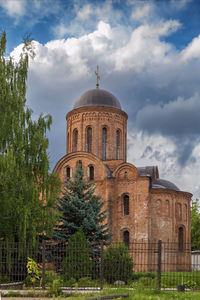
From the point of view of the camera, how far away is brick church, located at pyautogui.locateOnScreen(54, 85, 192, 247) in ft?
79.0

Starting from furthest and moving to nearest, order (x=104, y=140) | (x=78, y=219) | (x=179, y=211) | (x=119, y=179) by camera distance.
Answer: (x=104, y=140)
(x=179, y=211)
(x=119, y=179)
(x=78, y=219)

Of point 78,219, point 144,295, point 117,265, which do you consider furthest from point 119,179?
point 144,295

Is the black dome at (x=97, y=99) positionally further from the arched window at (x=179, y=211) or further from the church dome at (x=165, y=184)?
the arched window at (x=179, y=211)

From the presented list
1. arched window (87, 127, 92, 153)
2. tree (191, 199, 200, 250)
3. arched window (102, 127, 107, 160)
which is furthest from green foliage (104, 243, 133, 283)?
tree (191, 199, 200, 250)

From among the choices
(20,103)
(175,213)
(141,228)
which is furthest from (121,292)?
(175,213)

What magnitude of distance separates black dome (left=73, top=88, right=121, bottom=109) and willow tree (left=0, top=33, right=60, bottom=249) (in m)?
14.6

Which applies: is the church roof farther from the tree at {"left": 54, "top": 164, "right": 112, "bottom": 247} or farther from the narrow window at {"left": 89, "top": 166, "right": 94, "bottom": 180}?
the tree at {"left": 54, "top": 164, "right": 112, "bottom": 247}

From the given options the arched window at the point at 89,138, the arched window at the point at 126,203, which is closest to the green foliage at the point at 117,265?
the arched window at the point at 126,203

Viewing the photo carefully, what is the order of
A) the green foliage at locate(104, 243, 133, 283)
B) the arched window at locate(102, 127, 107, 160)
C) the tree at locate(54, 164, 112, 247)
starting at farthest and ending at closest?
the arched window at locate(102, 127, 107, 160)
the tree at locate(54, 164, 112, 247)
the green foliage at locate(104, 243, 133, 283)

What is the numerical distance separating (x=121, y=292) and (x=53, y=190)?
17.1ft

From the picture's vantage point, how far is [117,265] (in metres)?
13.7

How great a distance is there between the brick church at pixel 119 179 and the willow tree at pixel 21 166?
10.7 metres

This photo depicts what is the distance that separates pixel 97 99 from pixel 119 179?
730cm

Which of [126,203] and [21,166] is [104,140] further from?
[21,166]
